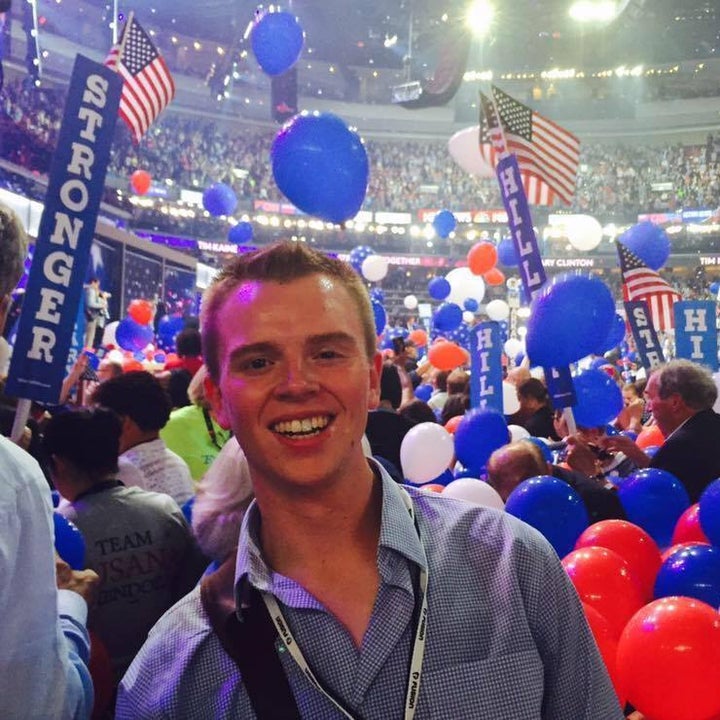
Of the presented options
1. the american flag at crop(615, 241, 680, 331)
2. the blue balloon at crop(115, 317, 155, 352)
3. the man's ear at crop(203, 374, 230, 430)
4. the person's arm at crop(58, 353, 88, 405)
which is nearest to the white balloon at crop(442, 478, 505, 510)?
the man's ear at crop(203, 374, 230, 430)

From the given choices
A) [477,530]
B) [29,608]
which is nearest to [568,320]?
[477,530]

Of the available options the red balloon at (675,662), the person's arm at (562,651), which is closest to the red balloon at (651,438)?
the red balloon at (675,662)

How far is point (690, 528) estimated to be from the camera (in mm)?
2867

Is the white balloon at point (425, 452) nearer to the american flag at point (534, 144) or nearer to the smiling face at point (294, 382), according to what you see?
the american flag at point (534, 144)

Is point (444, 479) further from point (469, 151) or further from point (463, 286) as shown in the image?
point (463, 286)

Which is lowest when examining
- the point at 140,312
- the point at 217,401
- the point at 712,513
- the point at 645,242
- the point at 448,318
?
the point at 712,513

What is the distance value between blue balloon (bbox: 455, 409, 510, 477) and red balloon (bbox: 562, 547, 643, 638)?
79.6 inches

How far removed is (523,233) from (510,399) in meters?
2.28

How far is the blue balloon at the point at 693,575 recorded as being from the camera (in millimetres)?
2203

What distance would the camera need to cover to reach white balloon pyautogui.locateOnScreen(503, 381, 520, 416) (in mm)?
6332

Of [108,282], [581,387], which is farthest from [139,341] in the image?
[581,387]

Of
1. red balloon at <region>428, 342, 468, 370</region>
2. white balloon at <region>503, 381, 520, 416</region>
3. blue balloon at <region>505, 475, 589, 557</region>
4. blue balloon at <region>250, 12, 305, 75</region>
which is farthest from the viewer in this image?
blue balloon at <region>250, 12, 305, 75</region>

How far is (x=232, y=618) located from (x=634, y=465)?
140 inches

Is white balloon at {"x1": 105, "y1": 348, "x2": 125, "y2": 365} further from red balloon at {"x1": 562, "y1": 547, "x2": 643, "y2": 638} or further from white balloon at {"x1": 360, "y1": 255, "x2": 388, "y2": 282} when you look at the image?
red balloon at {"x1": 562, "y1": 547, "x2": 643, "y2": 638}
